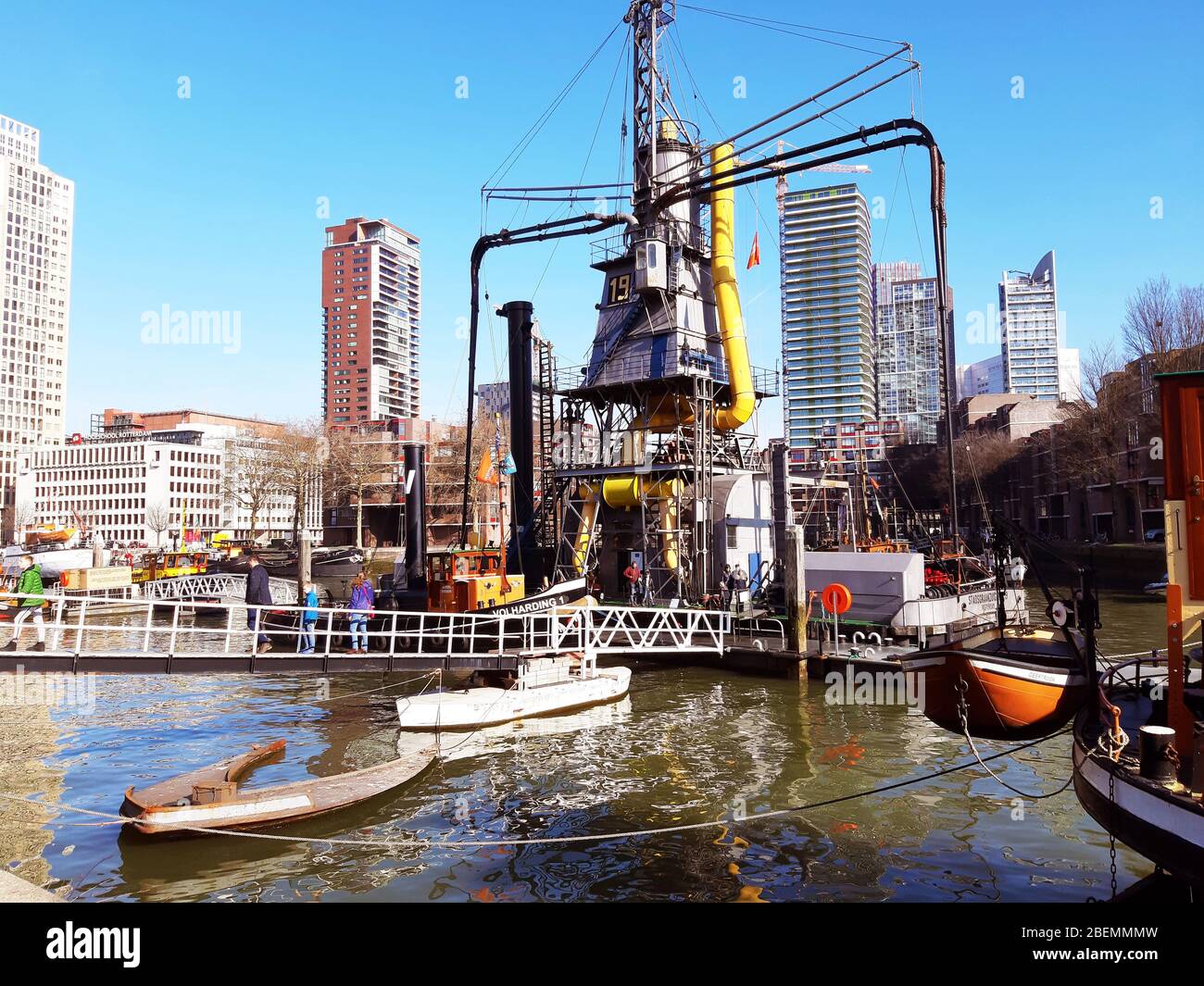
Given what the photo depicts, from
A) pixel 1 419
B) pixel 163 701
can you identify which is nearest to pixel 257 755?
pixel 163 701

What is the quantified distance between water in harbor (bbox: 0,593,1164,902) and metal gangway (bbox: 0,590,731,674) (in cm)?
185

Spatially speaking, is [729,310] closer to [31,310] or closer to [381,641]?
[381,641]

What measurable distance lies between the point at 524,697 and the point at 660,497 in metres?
13.7

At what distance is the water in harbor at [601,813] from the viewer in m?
9.92

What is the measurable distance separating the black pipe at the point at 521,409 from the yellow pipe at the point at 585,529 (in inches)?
125

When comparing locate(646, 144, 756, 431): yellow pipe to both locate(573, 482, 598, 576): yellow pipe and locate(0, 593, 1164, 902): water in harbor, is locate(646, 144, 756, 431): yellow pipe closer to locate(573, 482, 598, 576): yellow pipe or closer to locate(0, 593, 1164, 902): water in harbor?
locate(573, 482, 598, 576): yellow pipe

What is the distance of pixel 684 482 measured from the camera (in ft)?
105

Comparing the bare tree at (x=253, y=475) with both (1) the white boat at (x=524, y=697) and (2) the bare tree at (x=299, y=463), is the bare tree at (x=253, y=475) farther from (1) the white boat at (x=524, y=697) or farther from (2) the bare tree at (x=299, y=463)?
(1) the white boat at (x=524, y=697)

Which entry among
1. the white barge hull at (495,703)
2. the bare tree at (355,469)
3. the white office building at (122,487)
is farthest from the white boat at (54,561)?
the white office building at (122,487)

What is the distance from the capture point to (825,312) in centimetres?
15900

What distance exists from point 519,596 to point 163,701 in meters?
11.6

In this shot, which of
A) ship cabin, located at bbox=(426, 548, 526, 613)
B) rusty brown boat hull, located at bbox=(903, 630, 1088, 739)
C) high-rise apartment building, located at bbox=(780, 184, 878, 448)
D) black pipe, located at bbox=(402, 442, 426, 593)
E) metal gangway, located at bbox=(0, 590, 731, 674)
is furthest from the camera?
high-rise apartment building, located at bbox=(780, 184, 878, 448)

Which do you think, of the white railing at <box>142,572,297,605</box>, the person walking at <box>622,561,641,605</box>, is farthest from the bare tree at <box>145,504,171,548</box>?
the person walking at <box>622,561,641,605</box>

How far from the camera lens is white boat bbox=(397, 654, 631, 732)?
714 inches
